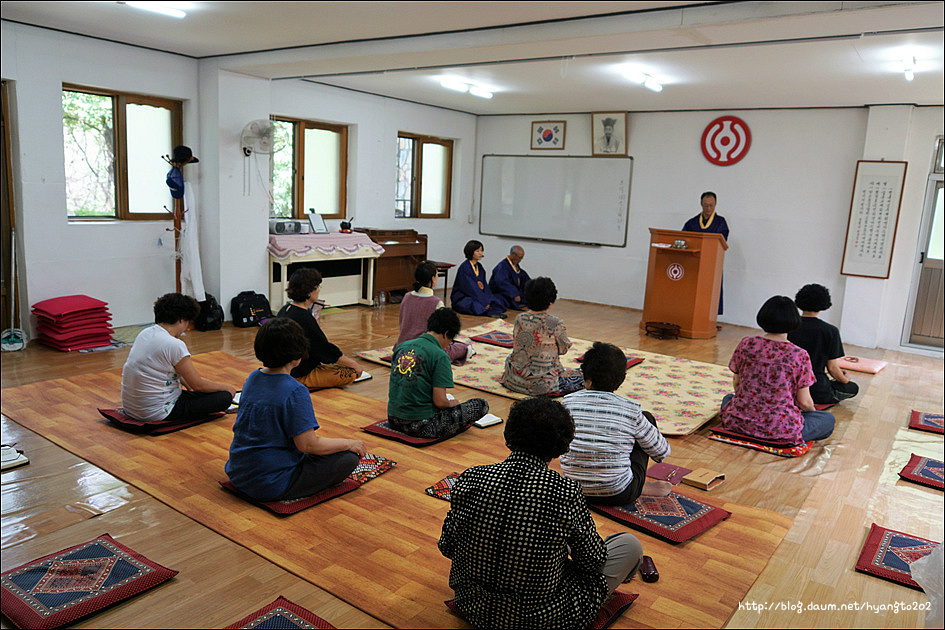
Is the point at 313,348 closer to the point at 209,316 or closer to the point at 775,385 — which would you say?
the point at 209,316

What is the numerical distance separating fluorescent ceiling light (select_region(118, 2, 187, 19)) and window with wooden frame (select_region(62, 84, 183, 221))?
1615 mm

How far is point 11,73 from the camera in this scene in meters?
5.24

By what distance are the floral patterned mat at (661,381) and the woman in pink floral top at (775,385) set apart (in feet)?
1.32

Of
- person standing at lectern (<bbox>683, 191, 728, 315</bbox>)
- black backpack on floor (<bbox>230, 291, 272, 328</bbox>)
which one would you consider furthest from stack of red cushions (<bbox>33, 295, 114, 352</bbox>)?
person standing at lectern (<bbox>683, 191, 728, 315</bbox>)

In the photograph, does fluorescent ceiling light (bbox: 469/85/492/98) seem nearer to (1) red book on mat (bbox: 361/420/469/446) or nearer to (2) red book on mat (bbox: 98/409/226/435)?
(1) red book on mat (bbox: 361/420/469/446)

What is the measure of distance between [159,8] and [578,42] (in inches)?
111

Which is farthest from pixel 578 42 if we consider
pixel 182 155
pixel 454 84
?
pixel 182 155

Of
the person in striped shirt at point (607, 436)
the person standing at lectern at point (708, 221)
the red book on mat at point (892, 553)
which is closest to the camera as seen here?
the red book on mat at point (892, 553)

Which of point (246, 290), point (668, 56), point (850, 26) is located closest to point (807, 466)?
point (850, 26)

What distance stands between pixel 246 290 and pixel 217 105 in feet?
5.94

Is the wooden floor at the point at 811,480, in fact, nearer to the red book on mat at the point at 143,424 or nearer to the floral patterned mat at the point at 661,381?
the floral patterned mat at the point at 661,381

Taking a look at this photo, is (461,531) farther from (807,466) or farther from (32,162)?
(32,162)

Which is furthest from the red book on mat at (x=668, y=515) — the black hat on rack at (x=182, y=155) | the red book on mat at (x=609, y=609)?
the black hat on rack at (x=182, y=155)

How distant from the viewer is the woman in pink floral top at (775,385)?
12.8 ft
